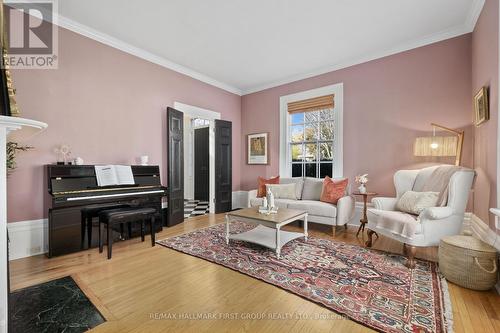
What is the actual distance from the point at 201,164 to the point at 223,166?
1.81 metres

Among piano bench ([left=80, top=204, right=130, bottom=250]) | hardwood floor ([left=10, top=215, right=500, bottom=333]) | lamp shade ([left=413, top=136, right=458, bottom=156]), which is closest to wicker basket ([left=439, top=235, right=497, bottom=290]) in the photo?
hardwood floor ([left=10, top=215, right=500, bottom=333])

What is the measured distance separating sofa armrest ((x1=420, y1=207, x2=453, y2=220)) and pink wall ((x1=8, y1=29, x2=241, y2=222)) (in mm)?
3948

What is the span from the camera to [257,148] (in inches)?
220

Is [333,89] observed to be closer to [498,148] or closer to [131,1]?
[498,148]

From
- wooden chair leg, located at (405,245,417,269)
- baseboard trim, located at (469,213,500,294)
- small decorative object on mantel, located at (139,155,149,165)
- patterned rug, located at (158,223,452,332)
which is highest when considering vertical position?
small decorative object on mantel, located at (139,155,149,165)

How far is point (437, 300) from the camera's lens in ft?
5.99

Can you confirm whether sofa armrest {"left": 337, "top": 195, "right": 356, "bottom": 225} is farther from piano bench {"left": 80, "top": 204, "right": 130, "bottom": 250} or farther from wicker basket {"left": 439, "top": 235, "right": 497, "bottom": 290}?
piano bench {"left": 80, "top": 204, "right": 130, "bottom": 250}

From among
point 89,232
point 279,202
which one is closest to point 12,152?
point 89,232

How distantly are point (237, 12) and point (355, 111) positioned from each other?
2642mm

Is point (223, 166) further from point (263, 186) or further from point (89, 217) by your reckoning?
point (89, 217)

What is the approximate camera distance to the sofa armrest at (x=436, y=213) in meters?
2.32

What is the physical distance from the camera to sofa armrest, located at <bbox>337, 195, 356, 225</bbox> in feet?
11.4

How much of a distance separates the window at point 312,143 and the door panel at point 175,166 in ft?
7.89

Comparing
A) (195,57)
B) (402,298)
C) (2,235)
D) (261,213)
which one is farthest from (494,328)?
(195,57)
